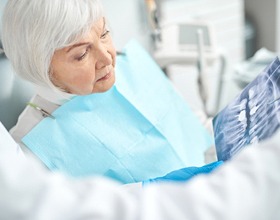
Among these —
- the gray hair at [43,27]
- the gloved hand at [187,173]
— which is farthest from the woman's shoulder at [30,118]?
the gloved hand at [187,173]

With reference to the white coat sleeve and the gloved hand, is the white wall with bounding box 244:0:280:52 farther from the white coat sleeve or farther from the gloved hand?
the white coat sleeve

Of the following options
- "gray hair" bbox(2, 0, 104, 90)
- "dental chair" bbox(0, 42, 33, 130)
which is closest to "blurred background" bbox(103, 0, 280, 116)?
"dental chair" bbox(0, 42, 33, 130)

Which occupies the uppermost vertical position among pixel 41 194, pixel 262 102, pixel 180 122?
pixel 41 194

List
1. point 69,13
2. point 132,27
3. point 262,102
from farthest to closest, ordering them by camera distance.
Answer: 1. point 132,27
2. point 69,13
3. point 262,102

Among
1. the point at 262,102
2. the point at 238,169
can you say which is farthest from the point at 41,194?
the point at 262,102

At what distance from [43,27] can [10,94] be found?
11.7 inches

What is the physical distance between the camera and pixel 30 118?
1.02m

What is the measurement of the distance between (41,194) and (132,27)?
105 centimetres

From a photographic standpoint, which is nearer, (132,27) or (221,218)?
(221,218)

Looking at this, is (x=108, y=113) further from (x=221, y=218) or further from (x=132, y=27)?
(x=221, y=218)

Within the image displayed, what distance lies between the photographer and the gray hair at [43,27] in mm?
852

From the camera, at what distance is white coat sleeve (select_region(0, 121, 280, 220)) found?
1.47 feet

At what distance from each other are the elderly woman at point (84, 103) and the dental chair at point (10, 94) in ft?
0.25

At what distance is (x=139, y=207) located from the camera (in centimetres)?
46
